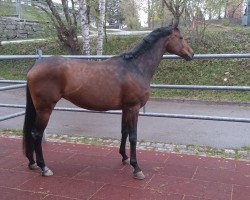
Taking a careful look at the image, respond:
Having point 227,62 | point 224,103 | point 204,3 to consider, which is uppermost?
point 204,3

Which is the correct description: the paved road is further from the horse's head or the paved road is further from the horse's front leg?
the horse's head

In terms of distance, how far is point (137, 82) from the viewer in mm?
3742

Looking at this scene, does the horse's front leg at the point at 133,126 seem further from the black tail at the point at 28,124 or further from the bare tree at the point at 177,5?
the bare tree at the point at 177,5

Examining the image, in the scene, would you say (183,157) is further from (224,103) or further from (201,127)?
(224,103)

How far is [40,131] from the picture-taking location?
3830 millimetres

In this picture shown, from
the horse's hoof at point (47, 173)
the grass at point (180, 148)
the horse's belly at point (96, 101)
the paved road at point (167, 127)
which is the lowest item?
the paved road at point (167, 127)

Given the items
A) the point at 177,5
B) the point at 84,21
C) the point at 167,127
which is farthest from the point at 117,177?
Result: the point at 177,5

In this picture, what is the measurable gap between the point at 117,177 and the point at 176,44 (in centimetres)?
162

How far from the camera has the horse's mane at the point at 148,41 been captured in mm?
3842

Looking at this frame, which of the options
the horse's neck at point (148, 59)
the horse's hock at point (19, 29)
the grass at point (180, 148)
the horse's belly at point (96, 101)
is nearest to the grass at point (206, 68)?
the horse's hock at point (19, 29)

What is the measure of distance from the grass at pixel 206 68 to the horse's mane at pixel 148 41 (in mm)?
6882

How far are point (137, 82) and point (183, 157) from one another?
1.44 metres

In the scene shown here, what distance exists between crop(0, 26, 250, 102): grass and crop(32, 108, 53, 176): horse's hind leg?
23.7ft

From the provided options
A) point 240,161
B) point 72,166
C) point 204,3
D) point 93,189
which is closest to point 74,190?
point 93,189
